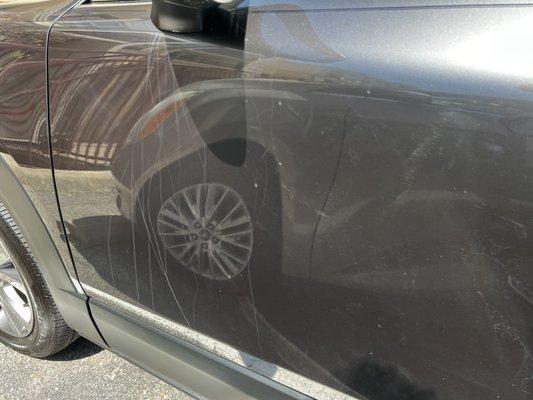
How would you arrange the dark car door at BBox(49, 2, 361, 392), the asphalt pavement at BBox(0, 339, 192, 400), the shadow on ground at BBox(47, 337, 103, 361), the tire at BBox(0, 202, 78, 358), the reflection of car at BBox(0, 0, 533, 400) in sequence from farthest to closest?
the shadow on ground at BBox(47, 337, 103, 361) → the asphalt pavement at BBox(0, 339, 192, 400) → the tire at BBox(0, 202, 78, 358) → the dark car door at BBox(49, 2, 361, 392) → the reflection of car at BBox(0, 0, 533, 400)

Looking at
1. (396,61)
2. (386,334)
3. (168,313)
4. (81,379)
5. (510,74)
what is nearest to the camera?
(510,74)

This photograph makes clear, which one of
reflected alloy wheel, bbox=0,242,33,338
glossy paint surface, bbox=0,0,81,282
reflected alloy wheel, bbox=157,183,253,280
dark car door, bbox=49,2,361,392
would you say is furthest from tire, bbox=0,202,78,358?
reflected alloy wheel, bbox=157,183,253,280

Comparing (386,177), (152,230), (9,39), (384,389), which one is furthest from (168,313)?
(9,39)

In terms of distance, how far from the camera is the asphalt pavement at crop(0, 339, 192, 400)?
7.12 feet

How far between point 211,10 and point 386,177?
542 millimetres

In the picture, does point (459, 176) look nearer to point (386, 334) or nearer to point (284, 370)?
point (386, 334)

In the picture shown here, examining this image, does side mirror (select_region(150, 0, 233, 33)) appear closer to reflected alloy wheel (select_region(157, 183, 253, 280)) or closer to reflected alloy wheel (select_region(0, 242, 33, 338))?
reflected alloy wheel (select_region(157, 183, 253, 280))

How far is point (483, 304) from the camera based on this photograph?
997mm

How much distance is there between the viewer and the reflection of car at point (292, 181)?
949 millimetres

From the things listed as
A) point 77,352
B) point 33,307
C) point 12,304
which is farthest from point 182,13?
point 77,352

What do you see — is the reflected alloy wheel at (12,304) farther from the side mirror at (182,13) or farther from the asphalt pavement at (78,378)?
the side mirror at (182,13)

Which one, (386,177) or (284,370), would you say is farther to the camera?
(284,370)

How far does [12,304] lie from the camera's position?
230 cm

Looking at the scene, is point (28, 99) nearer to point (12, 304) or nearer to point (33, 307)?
point (33, 307)
